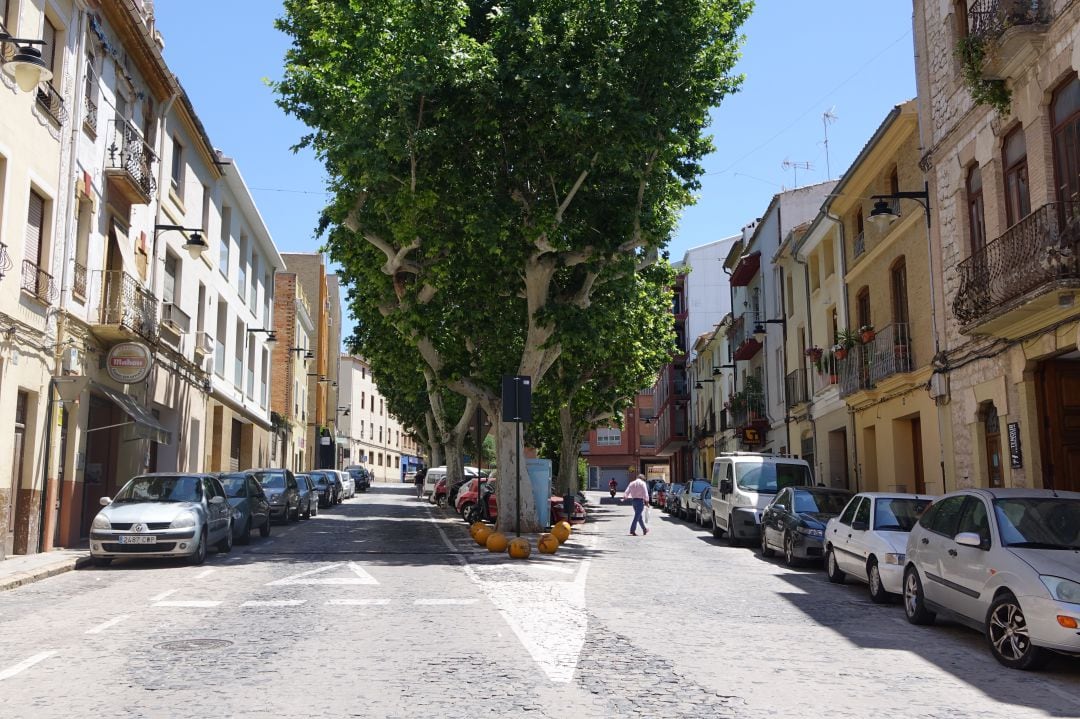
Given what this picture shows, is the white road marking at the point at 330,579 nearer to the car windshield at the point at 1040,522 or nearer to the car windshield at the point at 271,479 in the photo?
the car windshield at the point at 1040,522

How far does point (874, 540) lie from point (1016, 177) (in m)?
6.97

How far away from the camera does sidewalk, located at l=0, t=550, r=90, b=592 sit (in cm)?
1332

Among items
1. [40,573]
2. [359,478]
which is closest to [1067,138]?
[40,573]

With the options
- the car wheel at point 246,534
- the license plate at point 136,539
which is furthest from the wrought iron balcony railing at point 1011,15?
the car wheel at point 246,534

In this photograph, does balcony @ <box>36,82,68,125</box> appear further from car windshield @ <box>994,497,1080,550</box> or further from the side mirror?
car windshield @ <box>994,497,1080,550</box>

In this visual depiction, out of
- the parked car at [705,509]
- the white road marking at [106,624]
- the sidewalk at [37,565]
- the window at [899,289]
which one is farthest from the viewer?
the parked car at [705,509]

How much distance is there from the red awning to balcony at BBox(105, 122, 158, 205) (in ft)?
78.0

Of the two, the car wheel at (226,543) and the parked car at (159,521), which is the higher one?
the parked car at (159,521)

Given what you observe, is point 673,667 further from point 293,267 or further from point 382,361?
point 293,267

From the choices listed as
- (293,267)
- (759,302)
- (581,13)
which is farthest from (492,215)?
(293,267)

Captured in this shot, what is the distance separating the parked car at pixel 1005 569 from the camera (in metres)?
7.82

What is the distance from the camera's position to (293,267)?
214ft

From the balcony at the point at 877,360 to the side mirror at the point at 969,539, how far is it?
1196 cm

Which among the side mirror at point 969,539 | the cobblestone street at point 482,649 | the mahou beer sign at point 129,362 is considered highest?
the mahou beer sign at point 129,362
